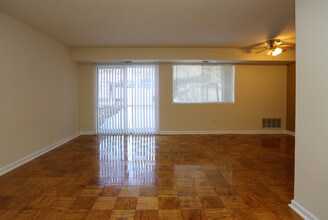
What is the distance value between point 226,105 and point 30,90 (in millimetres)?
5040

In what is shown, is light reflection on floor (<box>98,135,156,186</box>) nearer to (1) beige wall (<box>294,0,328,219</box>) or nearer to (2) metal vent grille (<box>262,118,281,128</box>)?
(1) beige wall (<box>294,0,328,219</box>)

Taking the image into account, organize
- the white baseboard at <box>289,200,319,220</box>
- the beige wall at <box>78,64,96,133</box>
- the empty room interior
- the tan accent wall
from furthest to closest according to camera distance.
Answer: the beige wall at <box>78,64,96,133</box>, the tan accent wall, the empty room interior, the white baseboard at <box>289,200,319,220</box>

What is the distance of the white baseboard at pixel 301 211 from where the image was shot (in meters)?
2.13

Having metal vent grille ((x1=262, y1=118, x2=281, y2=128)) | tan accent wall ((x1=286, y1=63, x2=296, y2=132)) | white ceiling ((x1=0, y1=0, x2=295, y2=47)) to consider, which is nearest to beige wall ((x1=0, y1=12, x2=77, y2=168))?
white ceiling ((x1=0, y1=0, x2=295, y2=47))

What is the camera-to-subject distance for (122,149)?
510cm

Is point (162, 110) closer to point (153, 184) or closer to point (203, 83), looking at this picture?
point (203, 83)

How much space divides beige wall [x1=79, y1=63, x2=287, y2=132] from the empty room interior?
30 mm

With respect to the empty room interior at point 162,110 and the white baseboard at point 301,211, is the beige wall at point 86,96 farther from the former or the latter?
→ the white baseboard at point 301,211

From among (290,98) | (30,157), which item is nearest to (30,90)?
(30,157)

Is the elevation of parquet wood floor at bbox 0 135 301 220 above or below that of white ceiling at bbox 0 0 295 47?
below

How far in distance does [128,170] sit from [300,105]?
98.6 inches

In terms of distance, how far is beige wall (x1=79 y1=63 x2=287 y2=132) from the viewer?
6.94 m

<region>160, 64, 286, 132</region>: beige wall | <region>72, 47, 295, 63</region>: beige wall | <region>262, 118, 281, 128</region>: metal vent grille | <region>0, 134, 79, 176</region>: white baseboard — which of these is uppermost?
<region>72, 47, 295, 63</region>: beige wall

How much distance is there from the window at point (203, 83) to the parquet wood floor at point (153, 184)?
2169mm
